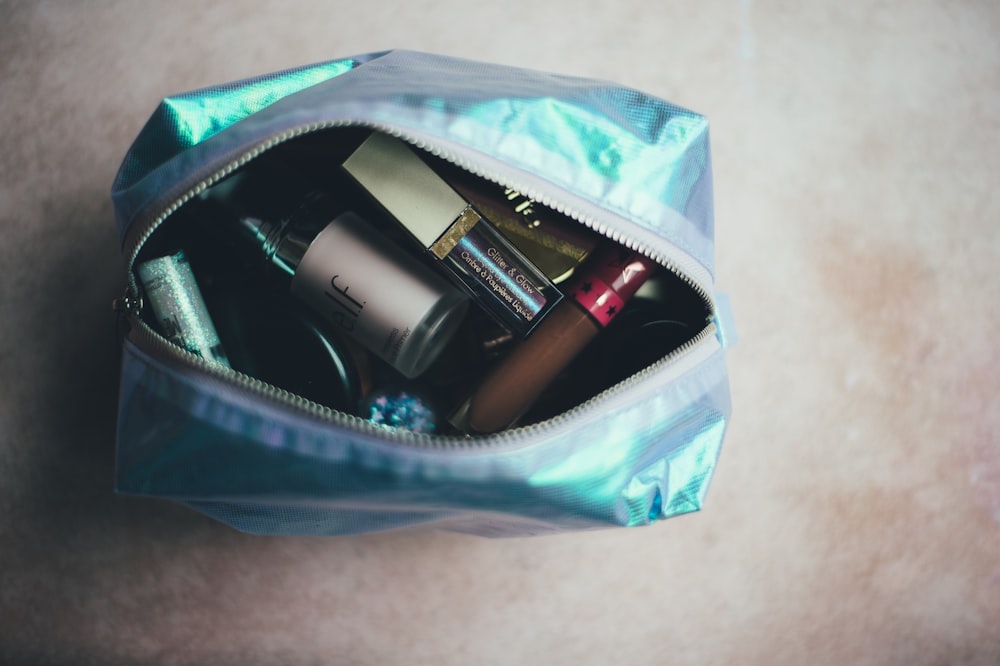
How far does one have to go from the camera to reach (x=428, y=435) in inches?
18.5

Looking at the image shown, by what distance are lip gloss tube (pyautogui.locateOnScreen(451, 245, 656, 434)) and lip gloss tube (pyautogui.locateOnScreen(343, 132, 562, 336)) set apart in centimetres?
2

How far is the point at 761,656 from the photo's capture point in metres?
0.72

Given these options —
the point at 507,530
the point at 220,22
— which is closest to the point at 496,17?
the point at 220,22

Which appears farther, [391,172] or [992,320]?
[992,320]

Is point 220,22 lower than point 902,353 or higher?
higher

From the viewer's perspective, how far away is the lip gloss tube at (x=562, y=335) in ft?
1.67

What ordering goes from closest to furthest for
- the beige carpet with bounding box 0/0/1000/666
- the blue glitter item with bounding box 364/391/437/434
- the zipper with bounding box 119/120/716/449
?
the zipper with bounding box 119/120/716/449 → the blue glitter item with bounding box 364/391/437/434 → the beige carpet with bounding box 0/0/1000/666

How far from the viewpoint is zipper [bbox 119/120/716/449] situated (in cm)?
42

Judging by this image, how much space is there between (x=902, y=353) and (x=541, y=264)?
1.53ft

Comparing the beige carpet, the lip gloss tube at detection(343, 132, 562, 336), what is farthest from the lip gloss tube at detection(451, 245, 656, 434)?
the beige carpet

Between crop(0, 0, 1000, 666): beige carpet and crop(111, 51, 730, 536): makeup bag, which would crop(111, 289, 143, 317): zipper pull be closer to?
crop(111, 51, 730, 536): makeup bag

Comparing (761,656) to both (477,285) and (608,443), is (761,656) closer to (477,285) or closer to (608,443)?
(608,443)

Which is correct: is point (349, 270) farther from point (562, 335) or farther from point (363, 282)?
point (562, 335)

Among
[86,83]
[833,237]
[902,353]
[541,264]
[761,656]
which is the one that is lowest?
[761,656]
